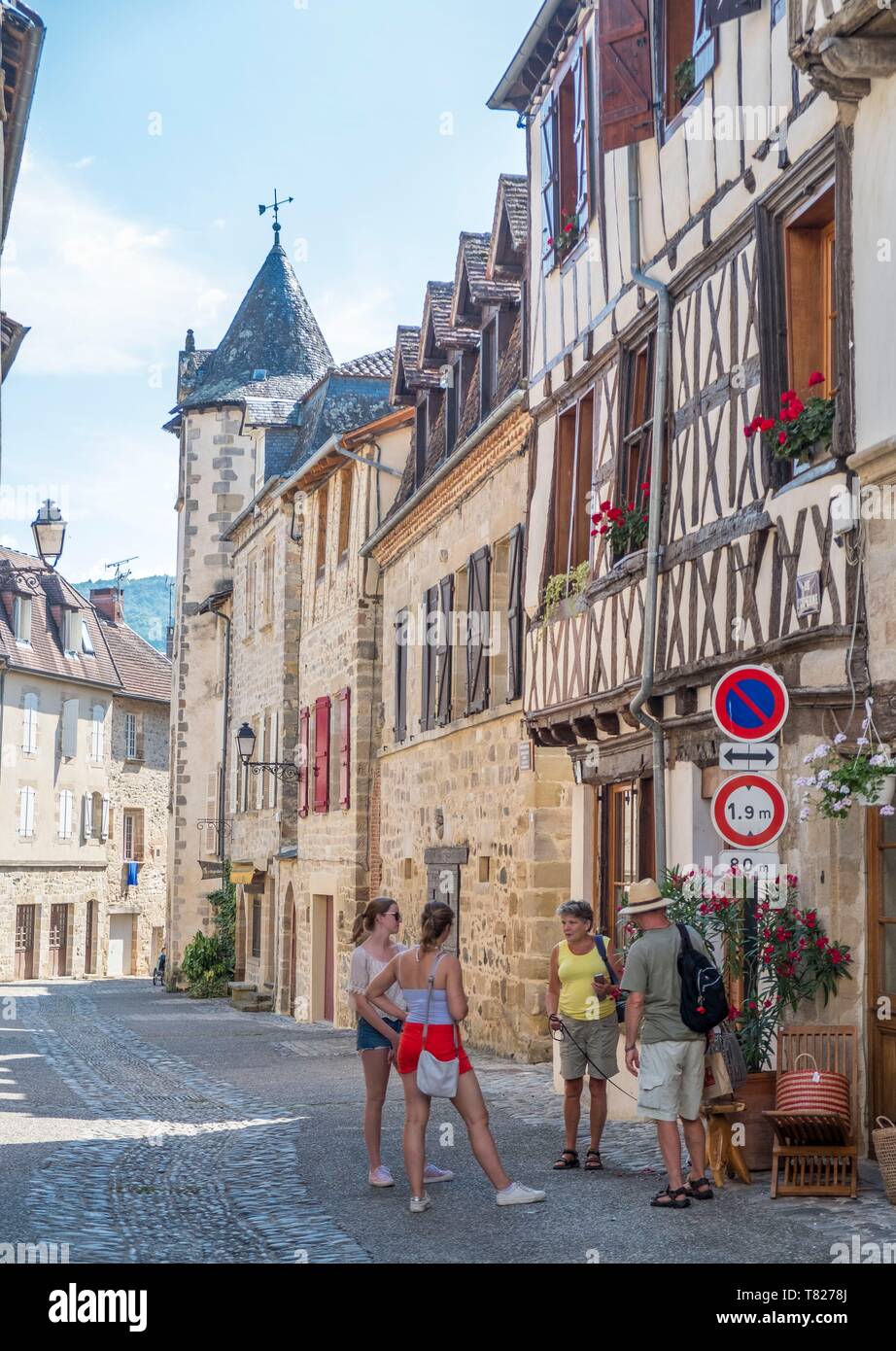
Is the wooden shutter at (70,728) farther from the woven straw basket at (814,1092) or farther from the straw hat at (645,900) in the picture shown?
the woven straw basket at (814,1092)

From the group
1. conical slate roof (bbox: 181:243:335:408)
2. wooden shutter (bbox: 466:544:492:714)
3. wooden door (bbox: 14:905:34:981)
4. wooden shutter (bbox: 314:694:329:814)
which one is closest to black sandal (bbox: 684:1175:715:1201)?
wooden shutter (bbox: 466:544:492:714)

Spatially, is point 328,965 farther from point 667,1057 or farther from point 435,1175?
point 667,1057

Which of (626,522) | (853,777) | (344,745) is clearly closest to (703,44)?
(626,522)

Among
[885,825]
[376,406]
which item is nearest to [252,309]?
[376,406]

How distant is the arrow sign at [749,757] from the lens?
25.4 ft

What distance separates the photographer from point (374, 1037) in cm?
848

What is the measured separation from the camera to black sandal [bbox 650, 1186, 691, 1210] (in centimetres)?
750

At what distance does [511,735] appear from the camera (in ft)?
51.0

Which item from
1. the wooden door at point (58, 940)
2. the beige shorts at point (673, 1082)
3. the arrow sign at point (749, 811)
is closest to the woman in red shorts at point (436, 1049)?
the beige shorts at point (673, 1082)

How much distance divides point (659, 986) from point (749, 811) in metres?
0.85

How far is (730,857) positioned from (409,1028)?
160 cm

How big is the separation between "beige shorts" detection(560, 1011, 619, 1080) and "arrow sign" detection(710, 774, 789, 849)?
1.88 meters

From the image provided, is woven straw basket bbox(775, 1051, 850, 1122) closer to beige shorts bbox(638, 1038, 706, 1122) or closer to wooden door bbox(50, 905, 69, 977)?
beige shorts bbox(638, 1038, 706, 1122)

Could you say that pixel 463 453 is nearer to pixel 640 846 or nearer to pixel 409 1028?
pixel 640 846
